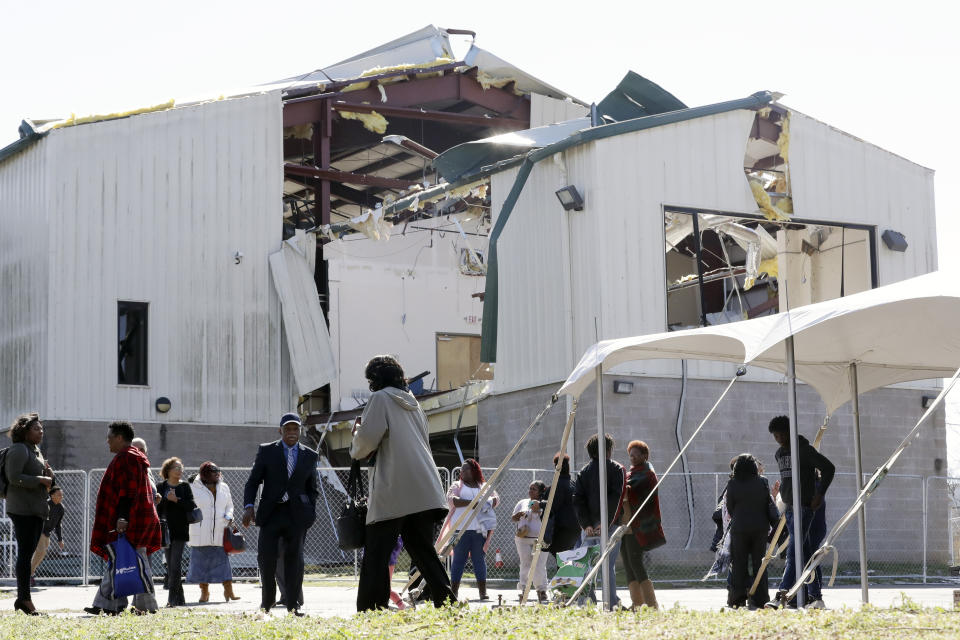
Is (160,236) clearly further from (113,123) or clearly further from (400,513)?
(400,513)

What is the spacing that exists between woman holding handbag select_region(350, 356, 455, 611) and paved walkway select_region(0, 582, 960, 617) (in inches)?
143

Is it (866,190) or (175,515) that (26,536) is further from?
(866,190)

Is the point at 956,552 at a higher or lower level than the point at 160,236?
lower

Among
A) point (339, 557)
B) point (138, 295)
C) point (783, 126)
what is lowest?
point (339, 557)

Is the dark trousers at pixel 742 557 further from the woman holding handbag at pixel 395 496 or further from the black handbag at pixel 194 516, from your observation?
the black handbag at pixel 194 516

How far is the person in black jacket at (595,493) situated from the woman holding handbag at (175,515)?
4.95 m

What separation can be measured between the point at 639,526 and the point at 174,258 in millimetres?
15958

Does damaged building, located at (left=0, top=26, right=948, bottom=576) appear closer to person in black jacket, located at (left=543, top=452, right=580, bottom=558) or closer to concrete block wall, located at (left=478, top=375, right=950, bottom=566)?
concrete block wall, located at (left=478, top=375, right=950, bottom=566)

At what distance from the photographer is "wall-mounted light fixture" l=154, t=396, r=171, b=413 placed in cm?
2531

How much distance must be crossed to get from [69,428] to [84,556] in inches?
211

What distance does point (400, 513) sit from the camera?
9438 mm

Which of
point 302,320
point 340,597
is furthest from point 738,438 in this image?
point 302,320

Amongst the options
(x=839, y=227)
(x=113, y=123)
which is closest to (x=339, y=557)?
(x=113, y=123)

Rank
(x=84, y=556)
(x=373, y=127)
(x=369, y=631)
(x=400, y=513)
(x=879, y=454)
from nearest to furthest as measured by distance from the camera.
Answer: (x=369, y=631) → (x=400, y=513) → (x=84, y=556) → (x=879, y=454) → (x=373, y=127)
